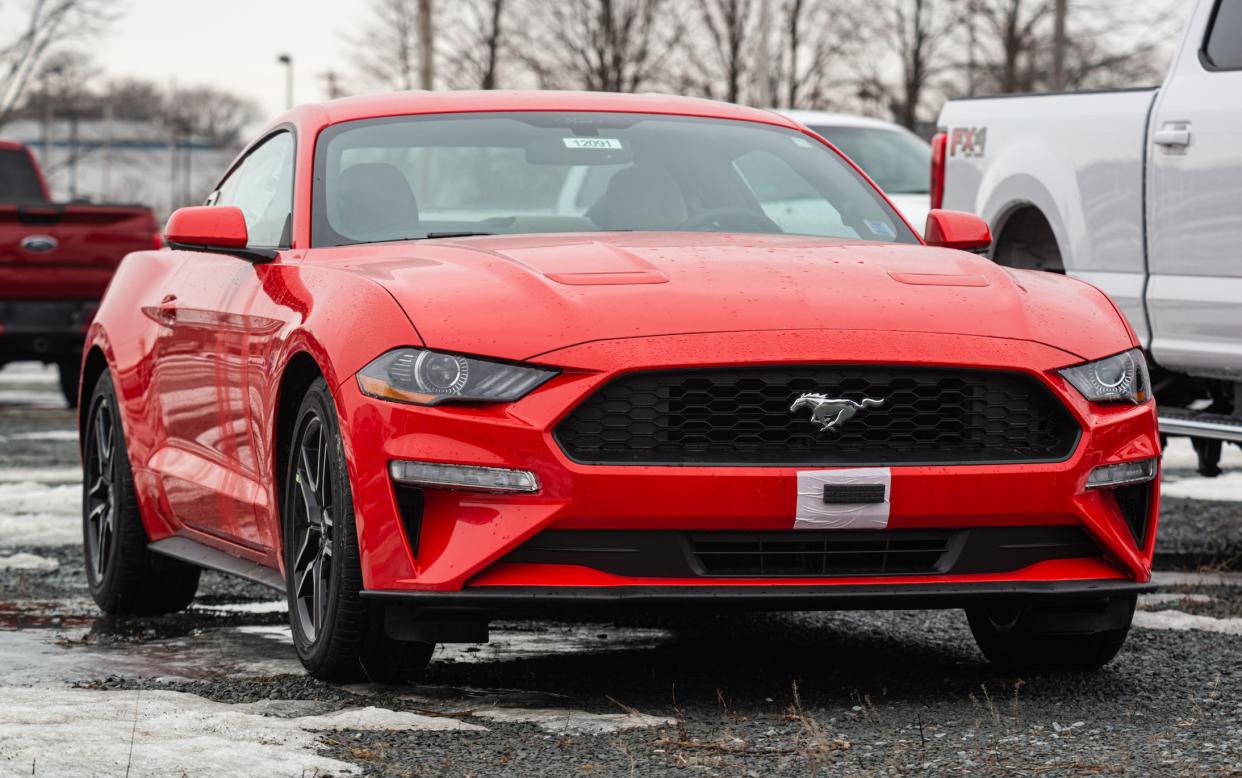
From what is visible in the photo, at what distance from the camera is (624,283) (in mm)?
5078

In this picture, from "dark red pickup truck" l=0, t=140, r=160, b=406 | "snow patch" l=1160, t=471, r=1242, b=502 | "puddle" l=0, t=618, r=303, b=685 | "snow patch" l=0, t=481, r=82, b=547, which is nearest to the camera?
"puddle" l=0, t=618, r=303, b=685

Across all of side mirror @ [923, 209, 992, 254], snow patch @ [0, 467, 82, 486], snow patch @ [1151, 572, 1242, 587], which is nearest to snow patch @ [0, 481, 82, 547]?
snow patch @ [0, 467, 82, 486]

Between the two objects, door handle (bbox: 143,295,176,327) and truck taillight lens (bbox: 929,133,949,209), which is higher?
truck taillight lens (bbox: 929,133,949,209)

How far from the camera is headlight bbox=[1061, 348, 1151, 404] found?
5.10 meters

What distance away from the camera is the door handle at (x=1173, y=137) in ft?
26.2

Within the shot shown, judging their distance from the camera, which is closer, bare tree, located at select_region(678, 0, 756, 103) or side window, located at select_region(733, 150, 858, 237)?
side window, located at select_region(733, 150, 858, 237)

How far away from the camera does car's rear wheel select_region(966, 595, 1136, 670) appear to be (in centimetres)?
532

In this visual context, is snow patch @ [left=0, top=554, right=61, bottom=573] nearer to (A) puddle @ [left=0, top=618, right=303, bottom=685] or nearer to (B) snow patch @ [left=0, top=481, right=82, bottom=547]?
(B) snow patch @ [left=0, top=481, right=82, bottom=547]

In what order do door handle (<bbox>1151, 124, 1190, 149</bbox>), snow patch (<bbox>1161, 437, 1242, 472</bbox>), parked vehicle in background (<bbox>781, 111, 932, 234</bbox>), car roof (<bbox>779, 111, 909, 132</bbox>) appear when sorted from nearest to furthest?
door handle (<bbox>1151, 124, 1190, 149</bbox>) → snow patch (<bbox>1161, 437, 1242, 472</bbox>) → parked vehicle in background (<bbox>781, 111, 932, 234</bbox>) → car roof (<bbox>779, 111, 909, 132</bbox>)

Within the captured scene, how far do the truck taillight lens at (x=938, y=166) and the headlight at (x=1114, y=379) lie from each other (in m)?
4.89

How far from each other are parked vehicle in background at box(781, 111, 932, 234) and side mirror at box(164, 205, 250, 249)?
33.1ft

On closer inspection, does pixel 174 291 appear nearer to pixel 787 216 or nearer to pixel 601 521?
pixel 787 216

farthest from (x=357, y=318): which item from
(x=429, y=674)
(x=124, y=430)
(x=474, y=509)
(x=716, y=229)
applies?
(x=124, y=430)

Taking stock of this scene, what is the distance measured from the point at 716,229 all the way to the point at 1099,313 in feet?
4.26
